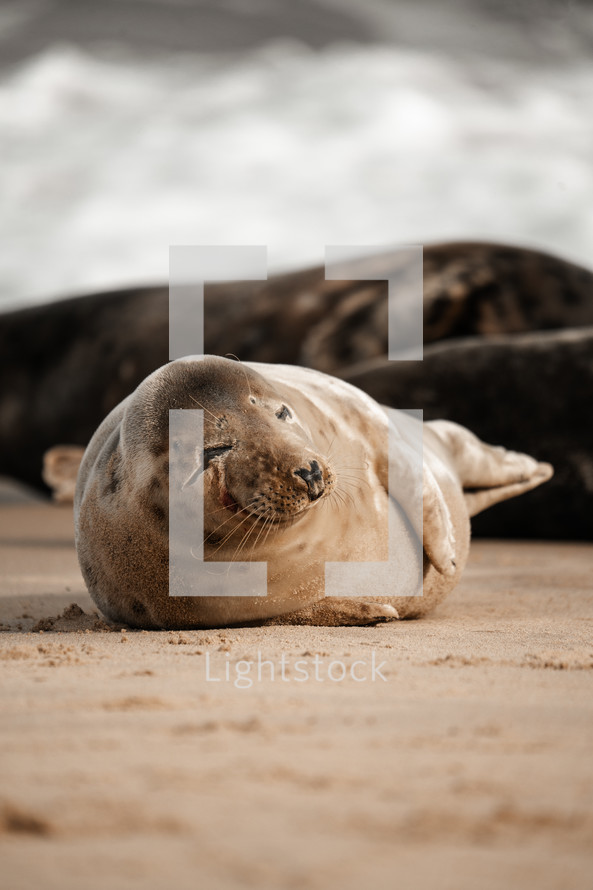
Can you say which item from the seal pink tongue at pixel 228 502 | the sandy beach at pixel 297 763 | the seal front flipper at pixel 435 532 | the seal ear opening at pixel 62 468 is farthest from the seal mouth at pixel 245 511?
the seal ear opening at pixel 62 468

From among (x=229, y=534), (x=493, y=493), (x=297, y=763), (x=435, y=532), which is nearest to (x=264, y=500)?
(x=229, y=534)

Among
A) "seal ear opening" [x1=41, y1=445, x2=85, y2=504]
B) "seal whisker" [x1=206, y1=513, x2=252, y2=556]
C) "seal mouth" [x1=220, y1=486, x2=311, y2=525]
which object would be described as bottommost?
"seal ear opening" [x1=41, y1=445, x2=85, y2=504]

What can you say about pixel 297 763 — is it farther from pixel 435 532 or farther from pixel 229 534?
pixel 435 532

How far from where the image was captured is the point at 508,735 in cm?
150

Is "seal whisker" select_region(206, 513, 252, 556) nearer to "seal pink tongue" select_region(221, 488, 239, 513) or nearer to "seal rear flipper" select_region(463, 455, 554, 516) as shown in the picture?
"seal pink tongue" select_region(221, 488, 239, 513)

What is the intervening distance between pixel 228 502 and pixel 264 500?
4.8 inches

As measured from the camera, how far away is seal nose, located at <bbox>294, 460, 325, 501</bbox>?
8.08 ft

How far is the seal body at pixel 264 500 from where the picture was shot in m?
2.54

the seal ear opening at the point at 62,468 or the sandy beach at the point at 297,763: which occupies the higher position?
the sandy beach at the point at 297,763

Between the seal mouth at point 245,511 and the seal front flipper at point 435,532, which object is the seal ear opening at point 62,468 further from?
the seal mouth at point 245,511

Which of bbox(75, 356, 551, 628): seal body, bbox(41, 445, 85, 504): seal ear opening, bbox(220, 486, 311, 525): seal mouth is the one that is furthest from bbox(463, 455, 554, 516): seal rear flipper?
bbox(41, 445, 85, 504): seal ear opening

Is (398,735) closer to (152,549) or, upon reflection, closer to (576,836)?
(576,836)

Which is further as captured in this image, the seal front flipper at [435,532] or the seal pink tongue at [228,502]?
the seal front flipper at [435,532]

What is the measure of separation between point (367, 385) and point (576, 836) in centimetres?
541
